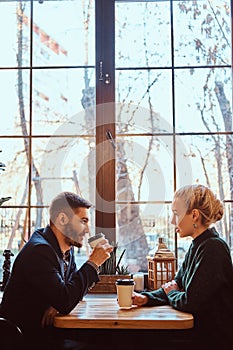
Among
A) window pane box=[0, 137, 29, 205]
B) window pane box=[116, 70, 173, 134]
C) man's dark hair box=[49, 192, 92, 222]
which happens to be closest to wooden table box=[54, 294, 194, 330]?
man's dark hair box=[49, 192, 92, 222]

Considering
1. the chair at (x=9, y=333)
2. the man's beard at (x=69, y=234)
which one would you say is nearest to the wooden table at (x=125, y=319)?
the chair at (x=9, y=333)

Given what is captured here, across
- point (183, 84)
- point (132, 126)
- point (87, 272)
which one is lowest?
point (87, 272)

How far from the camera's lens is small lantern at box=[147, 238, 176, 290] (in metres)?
2.54

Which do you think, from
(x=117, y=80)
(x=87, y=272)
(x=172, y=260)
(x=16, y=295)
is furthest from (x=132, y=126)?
(x=16, y=295)

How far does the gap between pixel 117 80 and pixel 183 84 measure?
1.32 ft

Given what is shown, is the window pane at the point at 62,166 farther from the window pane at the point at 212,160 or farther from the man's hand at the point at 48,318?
the man's hand at the point at 48,318

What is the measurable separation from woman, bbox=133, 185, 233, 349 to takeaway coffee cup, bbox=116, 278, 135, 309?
0.08 metres

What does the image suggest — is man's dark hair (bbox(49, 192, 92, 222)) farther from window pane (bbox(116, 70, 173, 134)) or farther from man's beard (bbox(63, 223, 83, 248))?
window pane (bbox(116, 70, 173, 134))

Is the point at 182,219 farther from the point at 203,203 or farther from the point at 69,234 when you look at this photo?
the point at 69,234

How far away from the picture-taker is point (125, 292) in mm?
2051

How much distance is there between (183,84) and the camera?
2889 millimetres

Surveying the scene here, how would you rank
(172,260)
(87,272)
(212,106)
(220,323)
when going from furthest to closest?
1. (212,106)
2. (172,260)
3. (87,272)
4. (220,323)

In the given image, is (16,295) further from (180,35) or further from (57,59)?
(180,35)

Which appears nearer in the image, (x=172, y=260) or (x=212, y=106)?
(x=172, y=260)
